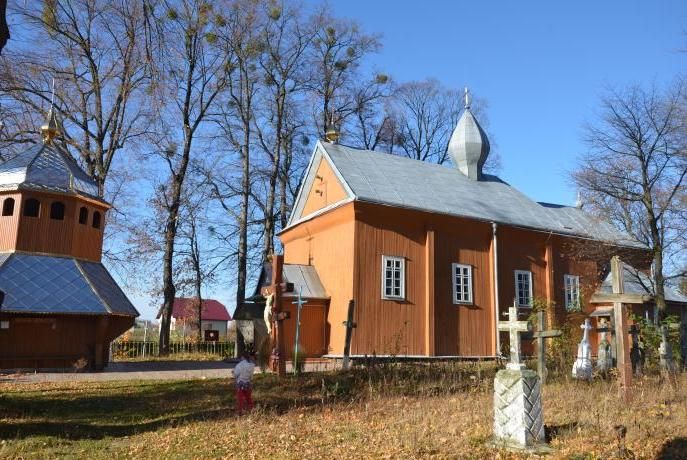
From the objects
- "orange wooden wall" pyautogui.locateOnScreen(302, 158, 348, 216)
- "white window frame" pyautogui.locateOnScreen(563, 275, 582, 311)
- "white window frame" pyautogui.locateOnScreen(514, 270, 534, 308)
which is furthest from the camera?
"white window frame" pyautogui.locateOnScreen(563, 275, 582, 311)

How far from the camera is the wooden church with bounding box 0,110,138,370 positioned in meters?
16.5

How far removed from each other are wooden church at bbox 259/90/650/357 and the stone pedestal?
10.5 meters

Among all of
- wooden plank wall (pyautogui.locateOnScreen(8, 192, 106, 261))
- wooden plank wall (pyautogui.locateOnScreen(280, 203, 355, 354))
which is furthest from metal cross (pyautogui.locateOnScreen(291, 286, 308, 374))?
wooden plank wall (pyautogui.locateOnScreen(8, 192, 106, 261))

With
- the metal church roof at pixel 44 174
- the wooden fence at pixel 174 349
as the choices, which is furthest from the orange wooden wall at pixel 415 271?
the metal church roof at pixel 44 174

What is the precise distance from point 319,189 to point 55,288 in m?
9.62

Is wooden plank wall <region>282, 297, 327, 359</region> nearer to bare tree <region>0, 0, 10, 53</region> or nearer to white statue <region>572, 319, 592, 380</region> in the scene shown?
white statue <region>572, 319, 592, 380</region>

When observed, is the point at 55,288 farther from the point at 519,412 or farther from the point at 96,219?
the point at 519,412

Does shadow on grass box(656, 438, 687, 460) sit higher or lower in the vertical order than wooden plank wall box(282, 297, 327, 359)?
lower

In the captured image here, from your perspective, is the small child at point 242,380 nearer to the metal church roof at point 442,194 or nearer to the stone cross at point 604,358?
the stone cross at point 604,358

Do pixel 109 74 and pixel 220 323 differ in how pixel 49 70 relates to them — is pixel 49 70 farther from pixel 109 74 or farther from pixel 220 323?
pixel 220 323

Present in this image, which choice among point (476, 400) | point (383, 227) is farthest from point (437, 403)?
point (383, 227)

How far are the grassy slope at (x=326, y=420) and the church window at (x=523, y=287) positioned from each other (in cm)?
1008

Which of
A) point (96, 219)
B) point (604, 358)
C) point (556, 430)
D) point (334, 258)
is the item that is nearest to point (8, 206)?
point (96, 219)

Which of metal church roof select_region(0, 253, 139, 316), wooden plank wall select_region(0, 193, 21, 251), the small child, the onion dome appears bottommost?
the small child
